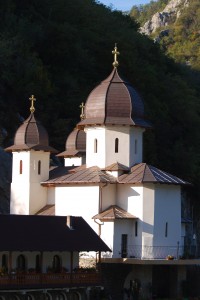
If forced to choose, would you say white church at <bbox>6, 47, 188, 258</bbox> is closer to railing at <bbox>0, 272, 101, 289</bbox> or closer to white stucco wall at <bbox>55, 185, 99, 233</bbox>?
white stucco wall at <bbox>55, 185, 99, 233</bbox>

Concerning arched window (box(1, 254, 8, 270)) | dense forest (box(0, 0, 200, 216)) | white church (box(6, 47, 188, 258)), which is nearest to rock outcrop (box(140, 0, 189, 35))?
dense forest (box(0, 0, 200, 216))

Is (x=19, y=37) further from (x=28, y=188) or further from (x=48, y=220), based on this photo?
(x=48, y=220)

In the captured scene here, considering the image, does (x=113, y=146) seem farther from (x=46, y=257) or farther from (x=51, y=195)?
(x=46, y=257)

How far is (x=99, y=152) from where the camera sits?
56.1 metres

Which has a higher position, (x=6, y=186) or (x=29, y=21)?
(x=29, y=21)

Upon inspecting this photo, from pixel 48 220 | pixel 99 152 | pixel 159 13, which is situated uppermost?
pixel 159 13

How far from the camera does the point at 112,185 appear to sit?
177 ft

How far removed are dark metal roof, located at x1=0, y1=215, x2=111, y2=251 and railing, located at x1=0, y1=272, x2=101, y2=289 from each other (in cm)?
133

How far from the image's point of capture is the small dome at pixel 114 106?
5572cm

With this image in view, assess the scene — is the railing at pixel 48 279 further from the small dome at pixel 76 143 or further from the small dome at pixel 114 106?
the small dome at pixel 76 143

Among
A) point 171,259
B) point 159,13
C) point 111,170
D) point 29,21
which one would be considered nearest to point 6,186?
point 111,170

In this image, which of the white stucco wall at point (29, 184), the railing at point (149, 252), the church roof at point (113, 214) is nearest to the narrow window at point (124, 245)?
the railing at point (149, 252)

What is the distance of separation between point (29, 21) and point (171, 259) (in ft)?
128

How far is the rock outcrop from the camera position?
183 metres
